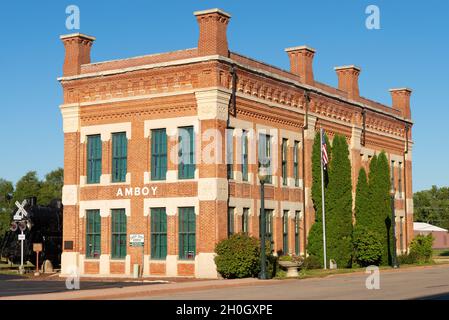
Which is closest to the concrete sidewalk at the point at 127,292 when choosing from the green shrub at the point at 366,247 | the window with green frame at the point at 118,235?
the window with green frame at the point at 118,235

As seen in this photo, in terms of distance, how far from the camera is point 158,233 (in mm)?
37750

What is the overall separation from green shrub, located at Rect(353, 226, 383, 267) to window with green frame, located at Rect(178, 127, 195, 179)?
14.6 meters

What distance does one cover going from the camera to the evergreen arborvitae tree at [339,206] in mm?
44156

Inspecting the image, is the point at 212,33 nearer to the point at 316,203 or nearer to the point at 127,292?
the point at 316,203

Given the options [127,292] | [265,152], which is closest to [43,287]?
[127,292]

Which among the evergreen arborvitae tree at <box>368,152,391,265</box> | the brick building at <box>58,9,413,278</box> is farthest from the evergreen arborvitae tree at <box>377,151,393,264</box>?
the brick building at <box>58,9,413,278</box>

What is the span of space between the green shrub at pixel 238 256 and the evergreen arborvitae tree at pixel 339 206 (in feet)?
33.5

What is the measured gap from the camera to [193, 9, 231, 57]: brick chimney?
3622cm

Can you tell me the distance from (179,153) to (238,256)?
640 cm

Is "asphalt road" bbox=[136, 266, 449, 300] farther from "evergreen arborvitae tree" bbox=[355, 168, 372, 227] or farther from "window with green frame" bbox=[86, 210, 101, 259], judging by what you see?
"evergreen arborvitae tree" bbox=[355, 168, 372, 227]

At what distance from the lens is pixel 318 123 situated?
46.2 meters

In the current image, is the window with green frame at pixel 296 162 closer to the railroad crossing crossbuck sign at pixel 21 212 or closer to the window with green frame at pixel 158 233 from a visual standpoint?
the window with green frame at pixel 158 233
